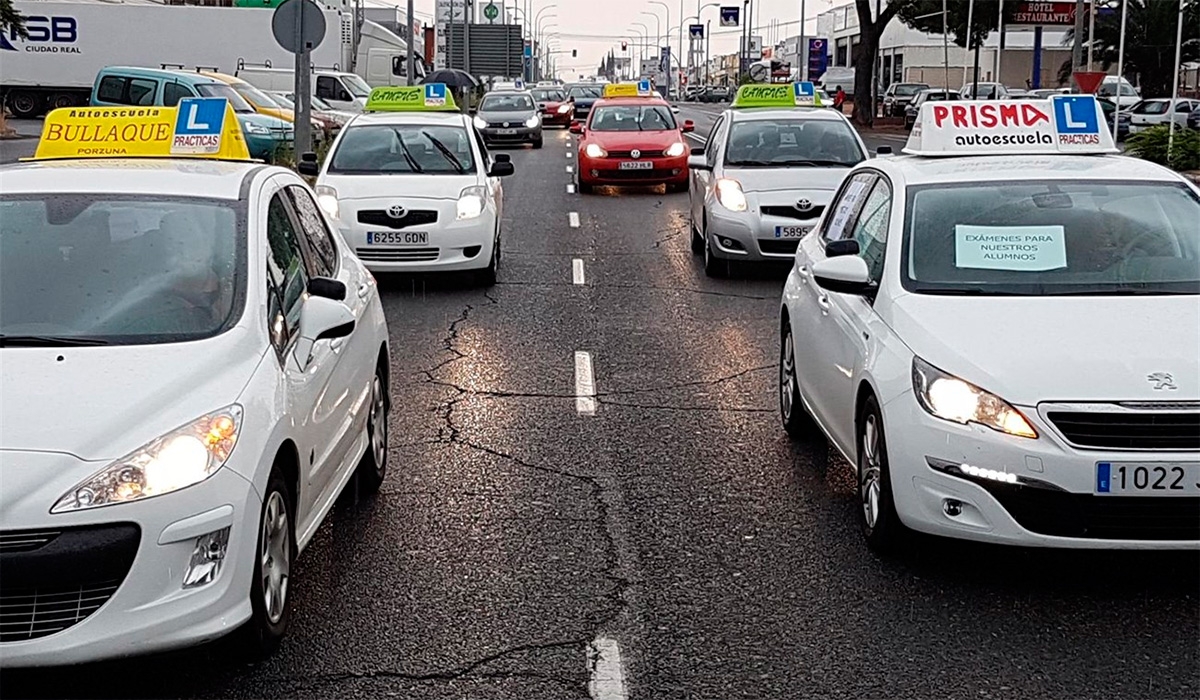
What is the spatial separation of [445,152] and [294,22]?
252cm

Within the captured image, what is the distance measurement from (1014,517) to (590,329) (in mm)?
6643

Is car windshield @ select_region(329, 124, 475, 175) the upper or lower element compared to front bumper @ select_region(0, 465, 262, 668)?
upper

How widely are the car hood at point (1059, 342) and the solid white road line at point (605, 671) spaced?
1538 mm

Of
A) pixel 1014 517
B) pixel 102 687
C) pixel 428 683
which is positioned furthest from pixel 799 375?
pixel 102 687

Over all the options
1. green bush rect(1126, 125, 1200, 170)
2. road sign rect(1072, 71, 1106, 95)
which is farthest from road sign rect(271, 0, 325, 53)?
road sign rect(1072, 71, 1106, 95)

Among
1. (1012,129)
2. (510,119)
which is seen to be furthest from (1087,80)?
(1012,129)

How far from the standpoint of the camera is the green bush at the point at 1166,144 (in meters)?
26.3

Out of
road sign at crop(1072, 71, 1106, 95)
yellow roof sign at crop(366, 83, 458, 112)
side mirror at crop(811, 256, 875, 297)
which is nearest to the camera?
side mirror at crop(811, 256, 875, 297)

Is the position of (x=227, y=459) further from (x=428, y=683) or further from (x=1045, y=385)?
(x=1045, y=385)

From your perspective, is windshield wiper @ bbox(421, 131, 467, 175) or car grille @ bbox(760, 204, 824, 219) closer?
car grille @ bbox(760, 204, 824, 219)

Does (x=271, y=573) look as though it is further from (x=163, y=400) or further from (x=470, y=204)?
(x=470, y=204)

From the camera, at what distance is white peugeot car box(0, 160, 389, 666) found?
4.06m

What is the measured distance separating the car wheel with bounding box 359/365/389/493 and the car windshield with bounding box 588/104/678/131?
18.2m

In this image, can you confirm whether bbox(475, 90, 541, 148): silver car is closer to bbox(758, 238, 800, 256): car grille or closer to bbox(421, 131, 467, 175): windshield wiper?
bbox(421, 131, 467, 175): windshield wiper
